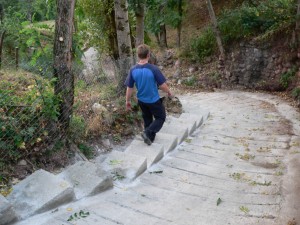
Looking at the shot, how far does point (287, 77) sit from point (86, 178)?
8.81 meters

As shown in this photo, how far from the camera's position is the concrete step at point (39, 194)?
3416mm

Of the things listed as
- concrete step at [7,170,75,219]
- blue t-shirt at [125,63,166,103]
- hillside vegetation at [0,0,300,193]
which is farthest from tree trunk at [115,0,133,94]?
concrete step at [7,170,75,219]

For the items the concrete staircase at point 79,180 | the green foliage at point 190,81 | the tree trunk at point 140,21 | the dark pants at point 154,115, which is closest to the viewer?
the concrete staircase at point 79,180

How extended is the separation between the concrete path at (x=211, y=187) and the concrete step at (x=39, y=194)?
2.9 inches

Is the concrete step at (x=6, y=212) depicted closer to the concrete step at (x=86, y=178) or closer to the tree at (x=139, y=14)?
the concrete step at (x=86, y=178)

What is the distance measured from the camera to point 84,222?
11.1ft

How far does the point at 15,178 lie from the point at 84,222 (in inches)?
43.5

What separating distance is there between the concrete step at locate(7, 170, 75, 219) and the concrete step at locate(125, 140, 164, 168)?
1551 millimetres

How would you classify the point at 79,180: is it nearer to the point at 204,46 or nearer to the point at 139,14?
the point at 139,14

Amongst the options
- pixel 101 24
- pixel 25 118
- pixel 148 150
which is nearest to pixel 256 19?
pixel 101 24

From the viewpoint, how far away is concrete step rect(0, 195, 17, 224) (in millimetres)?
3141

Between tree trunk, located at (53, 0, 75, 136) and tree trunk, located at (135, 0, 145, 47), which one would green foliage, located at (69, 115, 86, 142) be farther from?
tree trunk, located at (135, 0, 145, 47)

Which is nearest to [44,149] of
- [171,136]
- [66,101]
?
[66,101]

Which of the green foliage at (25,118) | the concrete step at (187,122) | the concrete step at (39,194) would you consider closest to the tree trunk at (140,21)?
the concrete step at (187,122)
